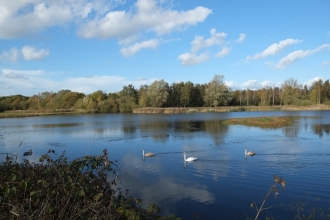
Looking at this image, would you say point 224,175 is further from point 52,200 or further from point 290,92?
point 290,92

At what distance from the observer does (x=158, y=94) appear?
268 ft

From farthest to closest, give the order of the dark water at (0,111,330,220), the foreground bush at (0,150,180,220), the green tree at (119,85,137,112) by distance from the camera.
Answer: the green tree at (119,85,137,112) → the dark water at (0,111,330,220) → the foreground bush at (0,150,180,220)

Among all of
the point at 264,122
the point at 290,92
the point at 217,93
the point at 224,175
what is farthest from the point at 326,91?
the point at 224,175

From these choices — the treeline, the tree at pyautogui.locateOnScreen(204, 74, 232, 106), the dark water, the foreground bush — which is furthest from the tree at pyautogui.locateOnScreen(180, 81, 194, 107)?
the foreground bush

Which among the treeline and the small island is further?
the treeline

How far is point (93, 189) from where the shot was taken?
192 inches

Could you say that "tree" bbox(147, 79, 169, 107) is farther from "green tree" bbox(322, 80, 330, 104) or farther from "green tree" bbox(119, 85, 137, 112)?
"green tree" bbox(322, 80, 330, 104)

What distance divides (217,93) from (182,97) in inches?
433

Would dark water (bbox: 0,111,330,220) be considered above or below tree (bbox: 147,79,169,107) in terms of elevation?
below

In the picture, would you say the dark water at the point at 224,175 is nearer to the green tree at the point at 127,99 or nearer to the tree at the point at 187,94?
the tree at the point at 187,94

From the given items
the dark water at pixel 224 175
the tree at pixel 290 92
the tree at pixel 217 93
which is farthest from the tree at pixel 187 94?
the dark water at pixel 224 175

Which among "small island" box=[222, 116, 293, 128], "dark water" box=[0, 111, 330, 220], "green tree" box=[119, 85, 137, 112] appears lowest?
"dark water" box=[0, 111, 330, 220]

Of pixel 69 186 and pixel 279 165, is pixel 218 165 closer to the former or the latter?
pixel 279 165

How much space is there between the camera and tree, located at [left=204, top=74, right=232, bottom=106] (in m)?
81.2
